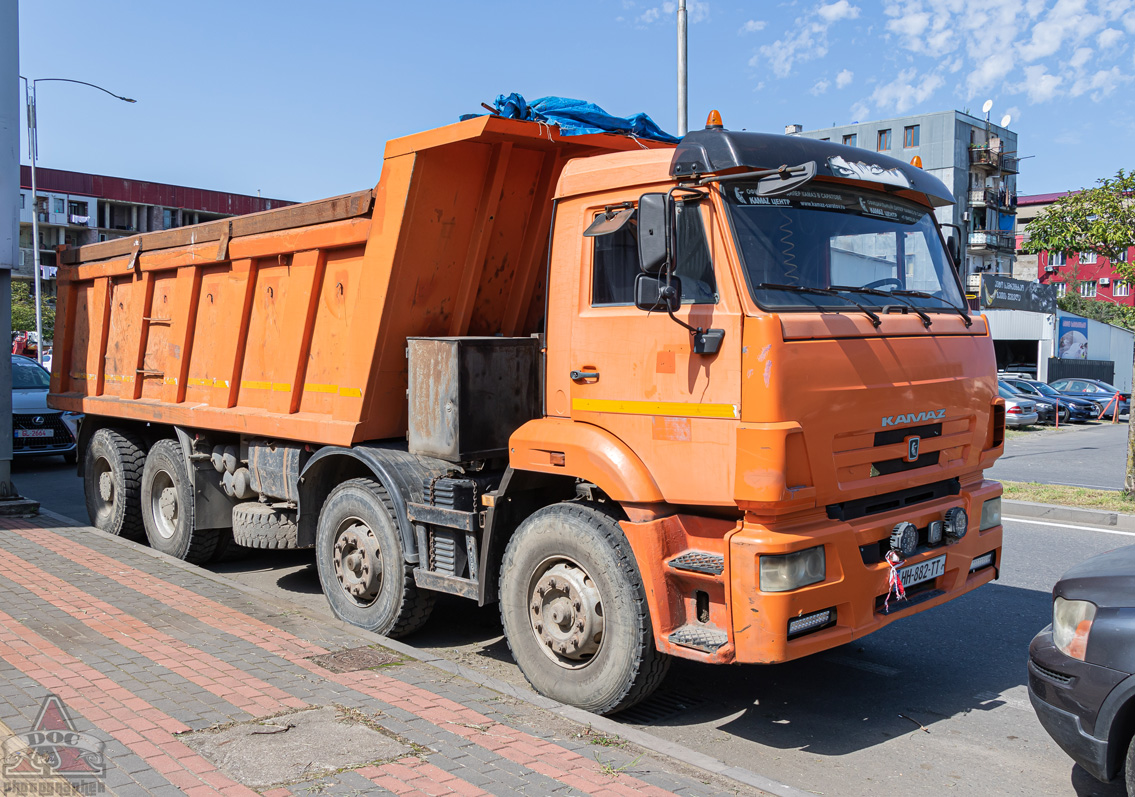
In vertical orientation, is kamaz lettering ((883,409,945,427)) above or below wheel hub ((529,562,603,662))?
above

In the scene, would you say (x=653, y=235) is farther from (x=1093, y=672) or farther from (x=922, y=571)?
(x=1093, y=672)

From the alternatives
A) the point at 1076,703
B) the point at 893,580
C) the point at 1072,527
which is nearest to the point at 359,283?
the point at 893,580

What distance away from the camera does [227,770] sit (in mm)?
4039

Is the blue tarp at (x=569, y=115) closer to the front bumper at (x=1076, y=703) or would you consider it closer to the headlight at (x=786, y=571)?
the headlight at (x=786, y=571)

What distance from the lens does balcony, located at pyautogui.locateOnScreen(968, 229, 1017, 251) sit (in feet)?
266

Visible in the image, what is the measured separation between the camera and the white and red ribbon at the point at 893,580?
15.6 feet

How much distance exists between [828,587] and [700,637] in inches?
25.1

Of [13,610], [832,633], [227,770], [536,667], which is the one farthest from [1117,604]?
[13,610]

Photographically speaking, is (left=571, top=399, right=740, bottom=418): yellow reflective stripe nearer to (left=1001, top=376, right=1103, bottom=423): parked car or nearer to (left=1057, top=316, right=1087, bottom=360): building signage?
(left=1001, top=376, right=1103, bottom=423): parked car

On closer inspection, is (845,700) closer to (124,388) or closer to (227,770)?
(227,770)

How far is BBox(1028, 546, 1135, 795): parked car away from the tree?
9410 millimetres

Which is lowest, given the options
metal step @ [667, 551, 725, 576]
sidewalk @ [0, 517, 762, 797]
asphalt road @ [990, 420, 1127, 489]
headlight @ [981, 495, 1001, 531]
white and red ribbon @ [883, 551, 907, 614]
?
sidewalk @ [0, 517, 762, 797]

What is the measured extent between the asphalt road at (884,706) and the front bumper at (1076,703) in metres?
0.64
